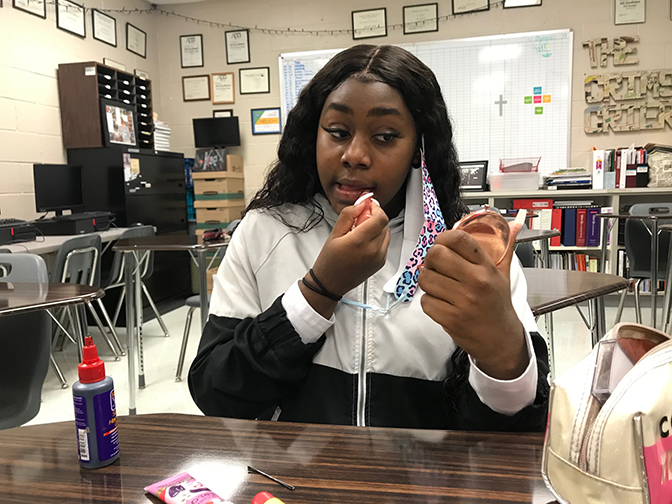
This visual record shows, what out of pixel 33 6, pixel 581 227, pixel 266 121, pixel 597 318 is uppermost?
pixel 33 6

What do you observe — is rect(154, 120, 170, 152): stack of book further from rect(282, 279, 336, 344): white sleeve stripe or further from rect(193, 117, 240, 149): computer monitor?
rect(282, 279, 336, 344): white sleeve stripe

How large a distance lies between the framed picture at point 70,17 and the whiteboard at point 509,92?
1.90m

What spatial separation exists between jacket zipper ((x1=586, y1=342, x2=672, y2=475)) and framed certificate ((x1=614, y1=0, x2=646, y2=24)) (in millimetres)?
5296

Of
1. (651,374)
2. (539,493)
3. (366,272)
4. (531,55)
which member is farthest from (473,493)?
(531,55)

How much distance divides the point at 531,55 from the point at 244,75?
286 centimetres

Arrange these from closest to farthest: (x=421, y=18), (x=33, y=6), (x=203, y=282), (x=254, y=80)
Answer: (x=203, y=282), (x=33, y=6), (x=421, y=18), (x=254, y=80)

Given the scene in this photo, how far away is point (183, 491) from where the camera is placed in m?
Result: 0.51

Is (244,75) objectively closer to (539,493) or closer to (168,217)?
(168,217)

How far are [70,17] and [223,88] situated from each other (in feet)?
5.32

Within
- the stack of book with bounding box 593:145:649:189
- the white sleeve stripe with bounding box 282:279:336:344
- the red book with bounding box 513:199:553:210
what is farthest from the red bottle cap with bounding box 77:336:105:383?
the stack of book with bounding box 593:145:649:189

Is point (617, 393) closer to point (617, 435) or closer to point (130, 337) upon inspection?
point (617, 435)

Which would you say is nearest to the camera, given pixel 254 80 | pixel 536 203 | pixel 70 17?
pixel 70 17

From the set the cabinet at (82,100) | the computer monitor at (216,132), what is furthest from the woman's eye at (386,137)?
the computer monitor at (216,132)

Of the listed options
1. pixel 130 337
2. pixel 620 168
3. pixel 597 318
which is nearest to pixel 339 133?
pixel 597 318
